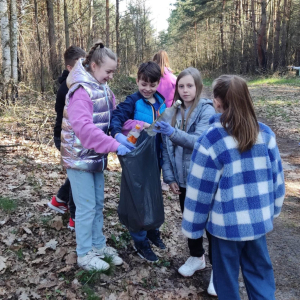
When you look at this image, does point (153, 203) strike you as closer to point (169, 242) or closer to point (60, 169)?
point (169, 242)

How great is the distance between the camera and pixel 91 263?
9.61ft

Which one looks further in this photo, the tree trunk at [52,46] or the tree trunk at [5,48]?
the tree trunk at [52,46]

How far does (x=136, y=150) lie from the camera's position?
2.59m

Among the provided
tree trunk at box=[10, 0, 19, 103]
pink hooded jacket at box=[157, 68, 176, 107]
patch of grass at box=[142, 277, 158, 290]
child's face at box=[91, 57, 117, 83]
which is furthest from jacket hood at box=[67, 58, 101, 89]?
tree trunk at box=[10, 0, 19, 103]

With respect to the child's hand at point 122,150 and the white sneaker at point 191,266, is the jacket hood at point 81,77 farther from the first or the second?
the white sneaker at point 191,266

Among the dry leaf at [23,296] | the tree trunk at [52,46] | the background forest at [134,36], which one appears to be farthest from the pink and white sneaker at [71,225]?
the tree trunk at [52,46]

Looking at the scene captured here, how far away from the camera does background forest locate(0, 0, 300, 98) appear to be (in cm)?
1060

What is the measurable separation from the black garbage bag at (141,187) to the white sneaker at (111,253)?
1.91 ft

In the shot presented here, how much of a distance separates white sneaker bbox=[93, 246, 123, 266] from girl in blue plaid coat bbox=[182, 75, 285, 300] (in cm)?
124

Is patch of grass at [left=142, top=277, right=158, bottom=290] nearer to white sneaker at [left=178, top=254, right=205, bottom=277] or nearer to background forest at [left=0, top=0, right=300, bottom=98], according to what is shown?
white sneaker at [left=178, top=254, right=205, bottom=277]

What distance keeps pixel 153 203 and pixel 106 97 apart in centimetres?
102

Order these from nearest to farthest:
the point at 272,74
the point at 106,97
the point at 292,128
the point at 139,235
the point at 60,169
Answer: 1. the point at 106,97
2. the point at 139,235
3. the point at 60,169
4. the point at 292,128
5. the point at 272,74

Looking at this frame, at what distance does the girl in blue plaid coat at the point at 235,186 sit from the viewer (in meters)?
2.01

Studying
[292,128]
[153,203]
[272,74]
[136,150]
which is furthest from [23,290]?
[272,74]
